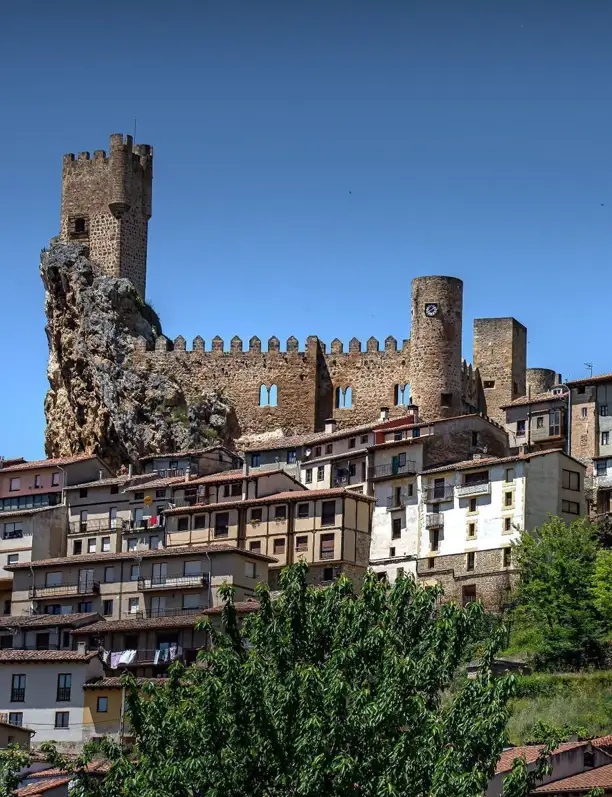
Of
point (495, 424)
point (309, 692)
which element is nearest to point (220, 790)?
point (309, 692)

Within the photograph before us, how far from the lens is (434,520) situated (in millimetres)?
83062

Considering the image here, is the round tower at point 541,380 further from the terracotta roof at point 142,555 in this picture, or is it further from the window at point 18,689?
the window at point 18,689

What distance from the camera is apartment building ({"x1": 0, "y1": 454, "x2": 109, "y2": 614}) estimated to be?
89.6m

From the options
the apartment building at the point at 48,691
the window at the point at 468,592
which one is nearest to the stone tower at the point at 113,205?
the window at the point at 468,592

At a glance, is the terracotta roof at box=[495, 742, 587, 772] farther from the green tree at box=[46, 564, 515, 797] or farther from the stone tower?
the stone tower

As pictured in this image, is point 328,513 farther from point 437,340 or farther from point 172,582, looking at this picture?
point 437,340

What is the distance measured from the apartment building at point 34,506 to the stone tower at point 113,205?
12.1m

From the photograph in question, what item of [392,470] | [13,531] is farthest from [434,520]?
[13,531]

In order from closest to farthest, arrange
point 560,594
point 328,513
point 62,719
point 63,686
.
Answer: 1. point 62,719
2. point 63,686
3. point 560,594
4. point 328,513

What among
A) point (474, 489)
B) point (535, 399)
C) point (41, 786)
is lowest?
point (41, 786)

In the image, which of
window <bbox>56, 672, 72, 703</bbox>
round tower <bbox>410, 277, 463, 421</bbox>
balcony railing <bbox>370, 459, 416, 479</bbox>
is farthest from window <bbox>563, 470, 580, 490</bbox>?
window <bbox>56, 672, 72, 703</bbox>

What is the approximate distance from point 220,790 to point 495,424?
4994 cm

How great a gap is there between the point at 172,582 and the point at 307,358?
80.9 feet

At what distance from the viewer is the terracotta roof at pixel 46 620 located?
3056 inches
